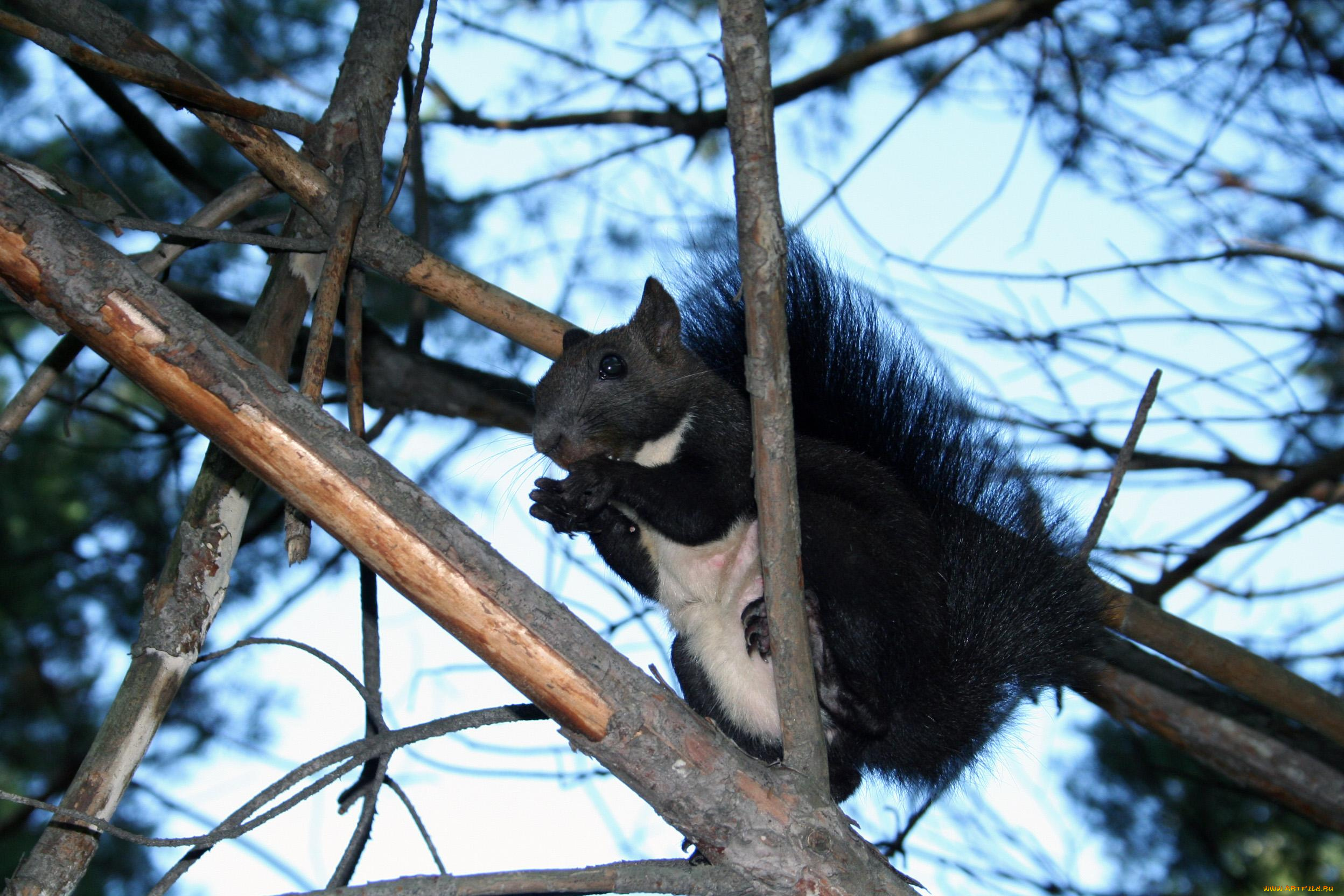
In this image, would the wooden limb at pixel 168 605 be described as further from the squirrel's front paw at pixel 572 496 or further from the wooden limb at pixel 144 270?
the squirrel's front paw at pixel 572 496

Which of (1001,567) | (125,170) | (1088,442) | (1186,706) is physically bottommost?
(1001,567)

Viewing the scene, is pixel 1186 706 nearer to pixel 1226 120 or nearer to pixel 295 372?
pixel 1226 120

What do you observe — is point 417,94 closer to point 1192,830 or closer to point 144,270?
point 144,270

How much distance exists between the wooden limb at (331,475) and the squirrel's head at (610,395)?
0.76 metres

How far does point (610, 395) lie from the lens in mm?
2240

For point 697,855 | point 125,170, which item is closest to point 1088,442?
point 697,855

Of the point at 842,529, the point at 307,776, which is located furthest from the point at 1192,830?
the point at 307,776

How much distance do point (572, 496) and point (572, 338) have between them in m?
0.53

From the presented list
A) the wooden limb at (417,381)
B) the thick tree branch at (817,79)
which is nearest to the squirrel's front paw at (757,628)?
the wooden limb at (417,381)

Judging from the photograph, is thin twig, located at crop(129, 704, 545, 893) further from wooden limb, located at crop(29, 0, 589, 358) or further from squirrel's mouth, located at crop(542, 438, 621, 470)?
wooden limb, located at crop(29, 0, 589, 358)

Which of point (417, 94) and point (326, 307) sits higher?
point (417, 94)

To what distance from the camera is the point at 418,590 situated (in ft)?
4.43

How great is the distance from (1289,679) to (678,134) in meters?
2.18

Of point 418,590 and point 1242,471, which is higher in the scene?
point 1242,471
